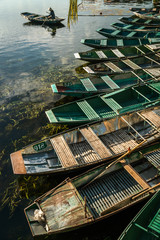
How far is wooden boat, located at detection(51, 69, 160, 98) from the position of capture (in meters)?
17.9

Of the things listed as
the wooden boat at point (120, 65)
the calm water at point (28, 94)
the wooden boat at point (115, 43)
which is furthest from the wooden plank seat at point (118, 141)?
the wooden boat at point (115, 43)

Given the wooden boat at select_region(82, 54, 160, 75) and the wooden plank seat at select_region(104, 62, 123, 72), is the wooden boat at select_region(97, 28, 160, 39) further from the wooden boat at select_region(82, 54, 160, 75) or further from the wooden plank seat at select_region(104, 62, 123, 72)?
the wooden plank seat at select_region(104, 62, 123, 72)

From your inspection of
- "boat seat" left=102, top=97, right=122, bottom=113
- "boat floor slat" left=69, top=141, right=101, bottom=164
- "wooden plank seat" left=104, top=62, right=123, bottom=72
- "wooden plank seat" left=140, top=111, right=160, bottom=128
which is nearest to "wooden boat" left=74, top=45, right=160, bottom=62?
"wooden plank seat" left=104, top=62, right=123, bottom=72

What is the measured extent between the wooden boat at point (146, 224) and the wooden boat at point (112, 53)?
60.4 ft

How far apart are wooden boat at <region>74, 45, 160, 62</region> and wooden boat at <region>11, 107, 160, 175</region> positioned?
471 inches

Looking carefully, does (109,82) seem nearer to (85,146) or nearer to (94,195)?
(85,146)

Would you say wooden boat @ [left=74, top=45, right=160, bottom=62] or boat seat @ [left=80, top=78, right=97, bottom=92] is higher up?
wooden boat @ [left=74, top=45, right=160, bottom=62]

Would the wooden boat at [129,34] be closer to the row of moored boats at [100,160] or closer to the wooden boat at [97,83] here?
the wooden boat at [97,83]

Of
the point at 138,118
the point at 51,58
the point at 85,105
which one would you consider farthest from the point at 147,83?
the point at 51,58

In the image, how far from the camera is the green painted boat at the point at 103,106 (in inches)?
579

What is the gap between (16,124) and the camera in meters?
18.5

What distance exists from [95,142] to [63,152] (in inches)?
81.6

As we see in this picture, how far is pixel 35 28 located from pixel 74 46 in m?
19.7

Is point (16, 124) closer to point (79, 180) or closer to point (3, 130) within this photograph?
point (3, 130)
